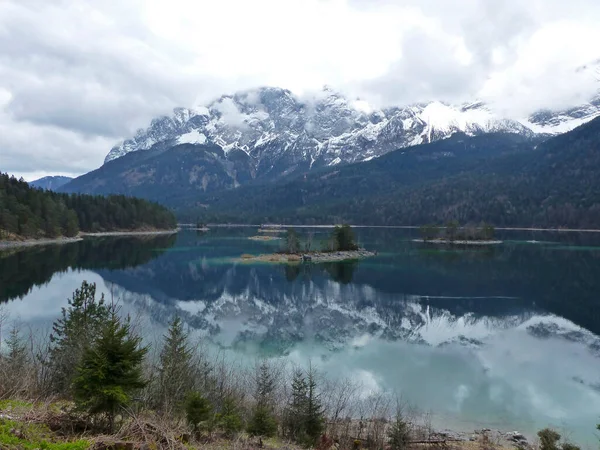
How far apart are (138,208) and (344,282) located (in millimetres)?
116243

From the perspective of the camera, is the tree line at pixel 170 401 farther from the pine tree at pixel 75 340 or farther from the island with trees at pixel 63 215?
the island with trees at pixel 63 215

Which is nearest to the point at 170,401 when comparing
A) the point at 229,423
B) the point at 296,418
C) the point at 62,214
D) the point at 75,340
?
the point at 229,423

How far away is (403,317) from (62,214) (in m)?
102

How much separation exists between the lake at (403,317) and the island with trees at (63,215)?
47.1 ft

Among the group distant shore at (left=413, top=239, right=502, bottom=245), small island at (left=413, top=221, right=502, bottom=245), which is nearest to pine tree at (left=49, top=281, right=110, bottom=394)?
distant shore at (left=413, top=239, right=502, bottom=245)

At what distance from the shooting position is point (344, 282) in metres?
66.1

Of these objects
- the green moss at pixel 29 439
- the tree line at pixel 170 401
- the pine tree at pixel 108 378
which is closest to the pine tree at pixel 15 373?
the tree line at pixel 170 401

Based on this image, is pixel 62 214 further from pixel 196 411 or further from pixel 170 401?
pixel 196 411

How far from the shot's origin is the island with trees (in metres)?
95.9

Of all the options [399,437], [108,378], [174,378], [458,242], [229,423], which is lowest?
[458,242]

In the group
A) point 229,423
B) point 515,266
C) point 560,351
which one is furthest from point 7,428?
point 515,266

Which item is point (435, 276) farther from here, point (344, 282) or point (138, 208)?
point (138, 208)

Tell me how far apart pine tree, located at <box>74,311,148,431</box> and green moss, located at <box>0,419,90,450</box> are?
4.74 ft

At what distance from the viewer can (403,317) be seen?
45250 mm
